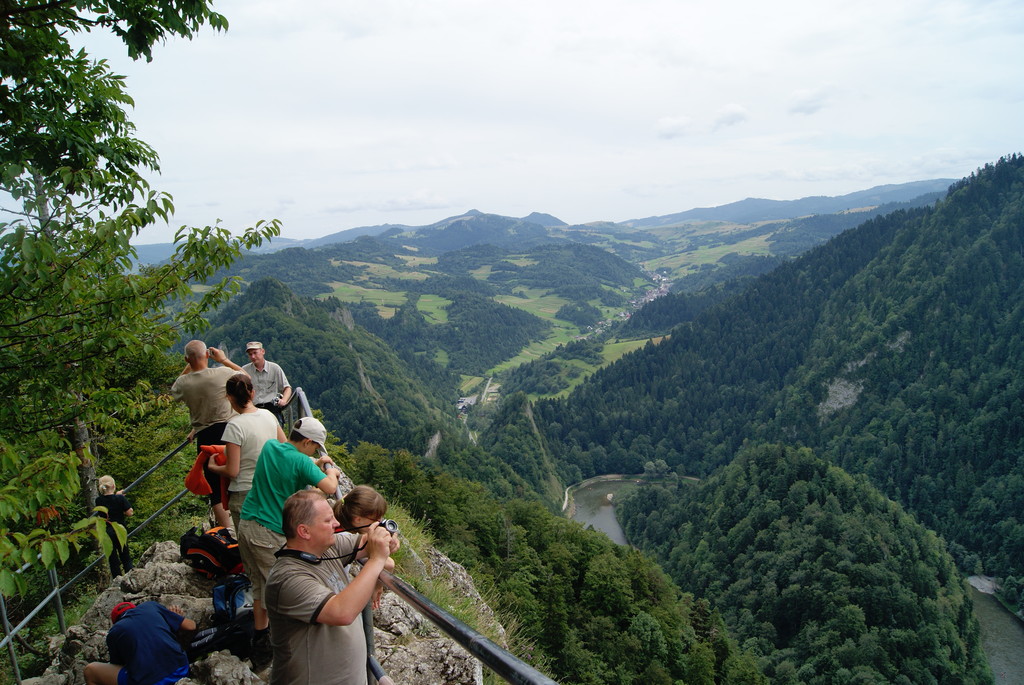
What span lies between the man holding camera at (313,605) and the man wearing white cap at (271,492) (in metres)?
0.90

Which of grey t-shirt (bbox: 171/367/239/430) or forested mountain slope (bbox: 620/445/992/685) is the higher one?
grey t-shirt (bbox: 171/367/239/430)

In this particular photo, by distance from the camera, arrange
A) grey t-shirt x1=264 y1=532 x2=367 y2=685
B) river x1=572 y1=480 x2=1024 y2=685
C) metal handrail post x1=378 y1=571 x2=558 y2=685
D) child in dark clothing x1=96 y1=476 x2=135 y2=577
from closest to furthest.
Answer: metal handrail post x1=378 y1=571 x2=558 y2=685 → grey t-shirt x1=264 y1=532 x2=367 y2=685 → child in dark clothing x1=96 y1=476 x2=135 y2=577 → river x1=572 y1=480 x2=1024 y2=685

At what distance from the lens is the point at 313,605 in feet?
11.9

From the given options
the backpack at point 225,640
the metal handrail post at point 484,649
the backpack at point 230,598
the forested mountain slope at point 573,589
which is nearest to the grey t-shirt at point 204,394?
the backpack at point 230,598

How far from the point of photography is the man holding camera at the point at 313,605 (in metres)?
3.54

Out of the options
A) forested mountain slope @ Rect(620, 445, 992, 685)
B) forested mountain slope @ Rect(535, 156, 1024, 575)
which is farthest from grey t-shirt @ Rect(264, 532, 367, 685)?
forested mountain slope @ Rect(535, 156, 1024, 575)

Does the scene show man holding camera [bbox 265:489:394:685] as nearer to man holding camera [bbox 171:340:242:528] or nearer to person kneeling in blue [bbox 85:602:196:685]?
person kneeling in blue [bbox 85:602:196:685]

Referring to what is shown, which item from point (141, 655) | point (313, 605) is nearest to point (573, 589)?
point (141, 655)

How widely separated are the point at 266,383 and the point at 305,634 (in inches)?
201

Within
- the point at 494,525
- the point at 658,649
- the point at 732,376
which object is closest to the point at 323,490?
the point at 494,525

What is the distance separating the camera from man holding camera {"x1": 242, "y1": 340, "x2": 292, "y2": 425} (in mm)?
7898

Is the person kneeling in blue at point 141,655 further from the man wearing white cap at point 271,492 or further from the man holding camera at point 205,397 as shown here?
the man holding camera at point 205,397

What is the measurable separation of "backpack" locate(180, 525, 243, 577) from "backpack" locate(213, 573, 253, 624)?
20.0 inches

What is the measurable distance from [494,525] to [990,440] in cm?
13942
